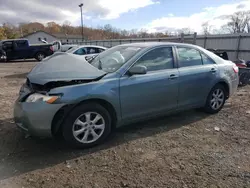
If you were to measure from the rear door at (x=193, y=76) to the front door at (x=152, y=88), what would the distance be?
0.60 feet

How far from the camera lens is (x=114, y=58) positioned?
12.7 ft

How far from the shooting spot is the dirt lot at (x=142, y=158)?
2.56 m

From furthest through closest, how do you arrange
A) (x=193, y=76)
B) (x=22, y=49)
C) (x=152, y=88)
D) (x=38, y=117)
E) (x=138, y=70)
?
1. (x=22, y=49)
2. (x=193, y=76)
3. (x=152, y=88)
4. (x=138, y=70)
5. (x=38, y=117)

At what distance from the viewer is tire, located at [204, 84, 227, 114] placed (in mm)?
4574

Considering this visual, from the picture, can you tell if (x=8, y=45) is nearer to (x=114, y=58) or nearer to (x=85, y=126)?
(x=114, y=58)

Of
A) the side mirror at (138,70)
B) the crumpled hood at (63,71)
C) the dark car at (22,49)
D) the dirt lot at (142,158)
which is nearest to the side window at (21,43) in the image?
the dark car at (22,49)

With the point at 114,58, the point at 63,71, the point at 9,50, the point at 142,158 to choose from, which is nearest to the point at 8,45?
the point at 9,50

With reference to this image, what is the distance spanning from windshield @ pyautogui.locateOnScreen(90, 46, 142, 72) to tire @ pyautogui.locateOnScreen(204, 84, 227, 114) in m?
1.90

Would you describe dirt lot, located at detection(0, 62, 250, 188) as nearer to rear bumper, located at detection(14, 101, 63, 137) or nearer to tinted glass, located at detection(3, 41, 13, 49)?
rear bumper, located at detection(14, 101, 63, 137)

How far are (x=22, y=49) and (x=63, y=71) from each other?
55.1 ft

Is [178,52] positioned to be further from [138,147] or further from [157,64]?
[138,147]

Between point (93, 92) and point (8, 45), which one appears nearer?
point (93, 92)

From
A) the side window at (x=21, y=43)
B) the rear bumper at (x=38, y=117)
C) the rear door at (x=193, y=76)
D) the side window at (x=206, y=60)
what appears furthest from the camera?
the side window at (x=21, y=43)

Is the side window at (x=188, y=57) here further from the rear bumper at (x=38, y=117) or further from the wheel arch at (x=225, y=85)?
the rear bumper at (x=38, y=117)
